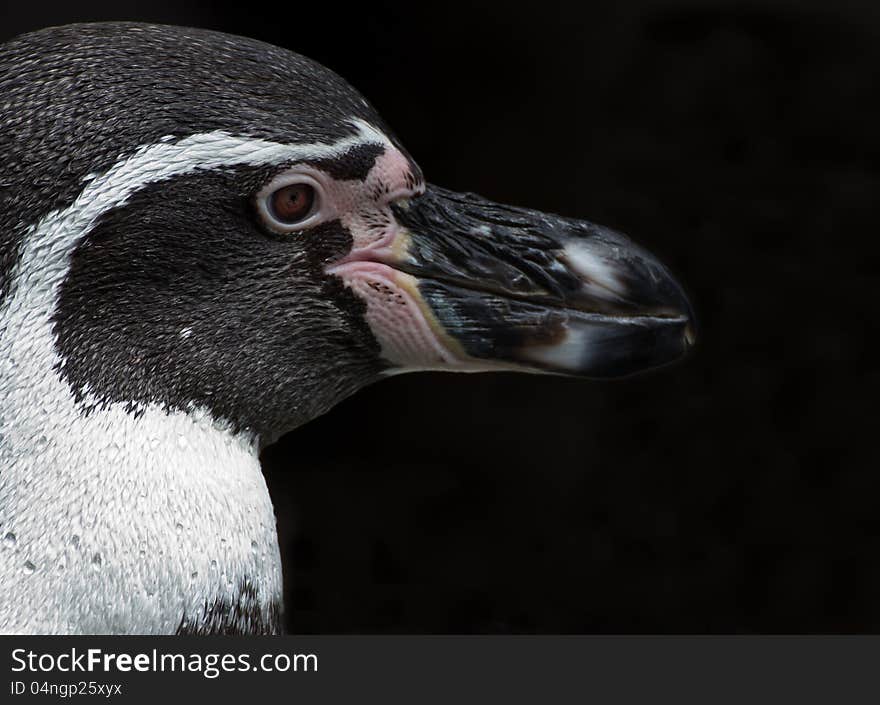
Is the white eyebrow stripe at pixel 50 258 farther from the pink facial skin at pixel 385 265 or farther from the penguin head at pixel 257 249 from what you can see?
the pink facial skin at pixel 385 265

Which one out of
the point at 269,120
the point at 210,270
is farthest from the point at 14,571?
the point at 269,120

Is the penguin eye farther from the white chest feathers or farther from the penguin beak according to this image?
the white chest feathers

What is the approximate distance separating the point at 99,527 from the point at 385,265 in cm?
34

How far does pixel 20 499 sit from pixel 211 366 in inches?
7.4

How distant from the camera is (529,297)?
4.03ft

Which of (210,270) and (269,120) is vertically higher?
(269,120)

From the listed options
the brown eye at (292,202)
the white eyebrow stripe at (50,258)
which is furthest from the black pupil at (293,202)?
the white eyebrow stripe at (50,258)

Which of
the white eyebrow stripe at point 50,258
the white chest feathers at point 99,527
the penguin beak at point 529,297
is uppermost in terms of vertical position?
the white eyebrow stripe at point 50,258

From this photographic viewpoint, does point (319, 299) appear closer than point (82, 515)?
No

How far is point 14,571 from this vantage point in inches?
42.3

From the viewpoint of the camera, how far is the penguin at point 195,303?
106 centimetres

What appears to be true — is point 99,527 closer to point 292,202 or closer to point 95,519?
point 95,519
